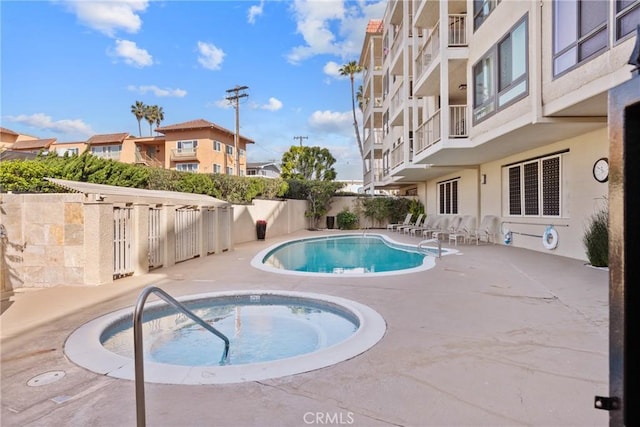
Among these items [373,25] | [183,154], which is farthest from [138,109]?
[373,25]

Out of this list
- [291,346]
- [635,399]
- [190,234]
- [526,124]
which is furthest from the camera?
[190,234]

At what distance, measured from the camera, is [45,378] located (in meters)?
3.39

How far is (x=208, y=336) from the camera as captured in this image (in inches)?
217

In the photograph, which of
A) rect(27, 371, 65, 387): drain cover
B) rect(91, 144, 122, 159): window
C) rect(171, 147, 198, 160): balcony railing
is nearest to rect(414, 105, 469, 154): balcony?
rect(27, 371, 65, 387): drain cover

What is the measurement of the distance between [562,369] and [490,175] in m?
12.9

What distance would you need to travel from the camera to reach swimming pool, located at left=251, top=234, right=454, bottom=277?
10.9m

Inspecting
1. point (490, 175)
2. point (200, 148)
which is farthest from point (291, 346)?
point (200, 148)

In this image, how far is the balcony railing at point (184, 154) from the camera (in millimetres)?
40000

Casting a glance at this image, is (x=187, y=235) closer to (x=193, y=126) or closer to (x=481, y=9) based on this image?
(x=481, y=9)

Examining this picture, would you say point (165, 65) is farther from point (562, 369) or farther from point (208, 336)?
point (562, 369)

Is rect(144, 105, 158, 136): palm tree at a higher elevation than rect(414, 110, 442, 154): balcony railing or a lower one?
higher

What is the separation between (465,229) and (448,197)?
487 centimetres

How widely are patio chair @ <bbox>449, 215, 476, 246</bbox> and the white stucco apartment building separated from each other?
586 millimetres

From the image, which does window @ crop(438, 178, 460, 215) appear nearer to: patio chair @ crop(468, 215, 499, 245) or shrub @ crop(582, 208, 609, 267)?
patio chair @ crop(468, 215, 499, 245)
